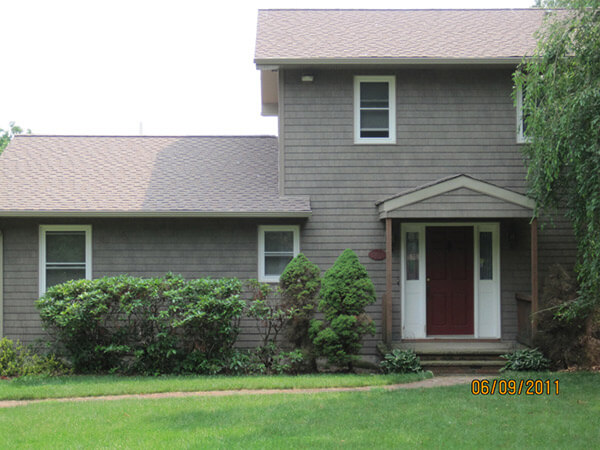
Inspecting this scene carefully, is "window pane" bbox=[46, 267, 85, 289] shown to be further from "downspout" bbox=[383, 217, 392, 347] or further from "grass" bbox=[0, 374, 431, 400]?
"downspout" bbox=[383, 217, 392, 347]

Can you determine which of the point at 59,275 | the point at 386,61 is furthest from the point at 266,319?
the point at 386,61

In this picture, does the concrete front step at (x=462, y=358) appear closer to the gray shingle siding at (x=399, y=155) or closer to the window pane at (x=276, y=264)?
the gray shingle siding at (x=399, y=155)

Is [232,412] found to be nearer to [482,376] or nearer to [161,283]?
[161,283]

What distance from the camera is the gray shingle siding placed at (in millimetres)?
11297

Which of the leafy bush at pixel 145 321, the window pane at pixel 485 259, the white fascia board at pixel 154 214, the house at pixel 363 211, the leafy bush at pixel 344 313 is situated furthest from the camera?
the window pane at pixel 485 259

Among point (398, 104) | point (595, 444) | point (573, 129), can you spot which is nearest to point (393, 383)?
point (595, 444)

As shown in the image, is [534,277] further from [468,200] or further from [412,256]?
[412,256]

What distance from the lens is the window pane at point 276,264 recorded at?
1133 cm

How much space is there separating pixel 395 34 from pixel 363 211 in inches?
146

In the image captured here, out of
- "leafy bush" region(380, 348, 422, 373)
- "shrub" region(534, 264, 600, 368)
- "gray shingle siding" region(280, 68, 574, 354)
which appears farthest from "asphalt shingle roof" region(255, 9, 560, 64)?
"leafy bush" region(380, 348, 422, 373)

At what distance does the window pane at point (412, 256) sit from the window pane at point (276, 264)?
6.91 ft

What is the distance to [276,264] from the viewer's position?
11.4 metres

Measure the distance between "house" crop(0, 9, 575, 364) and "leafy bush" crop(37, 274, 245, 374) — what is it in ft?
3.21

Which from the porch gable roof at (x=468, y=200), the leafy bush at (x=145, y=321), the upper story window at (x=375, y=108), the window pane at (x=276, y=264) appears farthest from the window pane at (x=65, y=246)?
the porch gable roof at (x=468, y=200)
